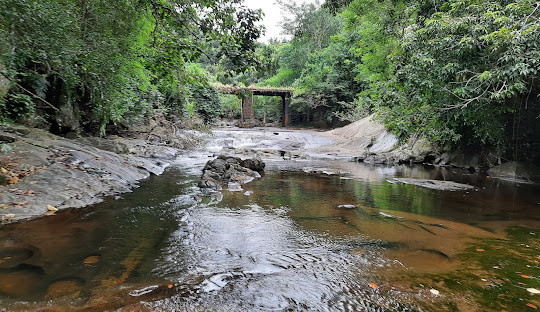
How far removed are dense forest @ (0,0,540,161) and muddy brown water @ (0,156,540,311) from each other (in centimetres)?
212

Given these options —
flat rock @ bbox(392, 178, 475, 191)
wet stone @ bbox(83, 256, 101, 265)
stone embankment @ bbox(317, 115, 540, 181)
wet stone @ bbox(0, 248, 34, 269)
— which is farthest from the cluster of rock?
stone embankment @ bbox(317, 115, 540, 181)

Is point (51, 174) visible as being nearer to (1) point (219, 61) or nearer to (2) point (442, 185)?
(1) point (219, 61)

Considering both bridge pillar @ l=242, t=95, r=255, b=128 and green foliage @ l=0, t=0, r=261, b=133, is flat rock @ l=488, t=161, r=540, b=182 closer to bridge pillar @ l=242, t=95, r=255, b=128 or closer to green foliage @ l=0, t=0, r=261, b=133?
green foliage @ l=0, t=0, r=261, b=133

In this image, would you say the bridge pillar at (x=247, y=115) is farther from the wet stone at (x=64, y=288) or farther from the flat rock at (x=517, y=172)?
the wet stone at (x=64, y=288)

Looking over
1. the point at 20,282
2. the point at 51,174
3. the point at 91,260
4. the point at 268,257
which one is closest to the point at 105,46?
the point at 51,174

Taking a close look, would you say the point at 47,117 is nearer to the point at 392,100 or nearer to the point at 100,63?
the point at 100,63

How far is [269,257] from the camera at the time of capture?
3.30m

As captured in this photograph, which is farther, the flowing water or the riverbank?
the riverbank

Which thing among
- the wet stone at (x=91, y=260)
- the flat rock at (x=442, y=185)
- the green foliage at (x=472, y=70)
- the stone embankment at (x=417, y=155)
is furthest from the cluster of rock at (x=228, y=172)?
the stone embankment at (x=417, y=155)

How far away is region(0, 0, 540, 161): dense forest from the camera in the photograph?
4621 millimetres

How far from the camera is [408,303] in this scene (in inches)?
95.7

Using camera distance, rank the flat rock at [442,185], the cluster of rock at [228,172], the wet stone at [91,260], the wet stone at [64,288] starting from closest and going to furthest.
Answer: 1. the wet stone at [64,288]
2. the wet stone at [91,260]
3. the cluster of rock at [228,172]
4. the flat rock at [442,185]

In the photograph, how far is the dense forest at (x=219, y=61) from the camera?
182 inches

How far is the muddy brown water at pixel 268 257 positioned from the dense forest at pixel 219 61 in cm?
212
